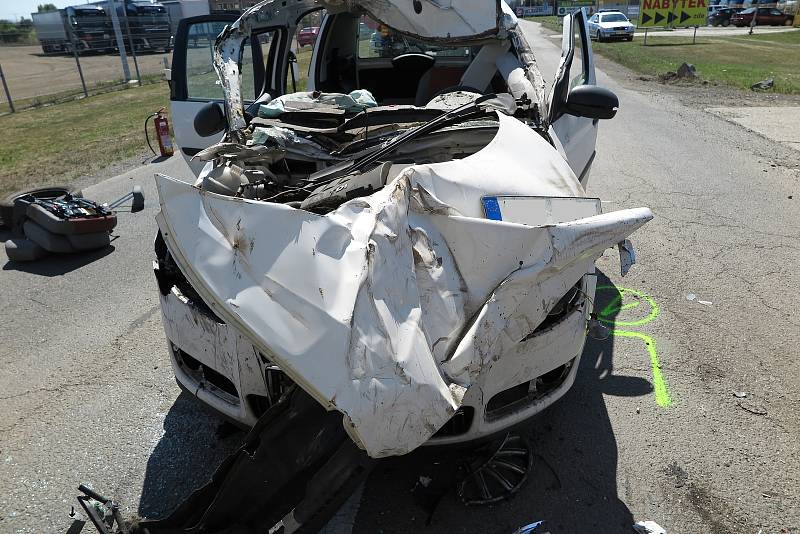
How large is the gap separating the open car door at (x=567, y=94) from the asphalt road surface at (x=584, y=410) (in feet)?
3.58

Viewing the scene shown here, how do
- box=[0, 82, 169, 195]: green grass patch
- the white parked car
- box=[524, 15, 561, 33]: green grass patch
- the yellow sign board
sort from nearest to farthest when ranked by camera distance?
box=[0, 82, 169, 195]: green grass patch
the yellow sign board
the white parked car
box=[524, 15, 561, 33]: green grass patch

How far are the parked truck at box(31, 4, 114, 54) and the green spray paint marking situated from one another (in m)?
29.7

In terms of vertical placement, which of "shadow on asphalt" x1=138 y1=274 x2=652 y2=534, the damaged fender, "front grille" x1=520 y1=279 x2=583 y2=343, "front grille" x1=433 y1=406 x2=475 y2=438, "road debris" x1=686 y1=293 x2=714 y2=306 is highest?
the damaged fender

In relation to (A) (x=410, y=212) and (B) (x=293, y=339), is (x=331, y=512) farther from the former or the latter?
(A) (x=410, y=212)

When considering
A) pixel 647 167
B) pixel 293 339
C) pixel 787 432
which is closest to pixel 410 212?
pixel 293 339

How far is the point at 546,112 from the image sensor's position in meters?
3.99

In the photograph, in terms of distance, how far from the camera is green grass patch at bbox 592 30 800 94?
18031mm

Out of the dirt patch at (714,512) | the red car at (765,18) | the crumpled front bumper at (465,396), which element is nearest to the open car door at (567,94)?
the crumpled front bumper at (465,396)

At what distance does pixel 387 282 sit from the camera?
224cm

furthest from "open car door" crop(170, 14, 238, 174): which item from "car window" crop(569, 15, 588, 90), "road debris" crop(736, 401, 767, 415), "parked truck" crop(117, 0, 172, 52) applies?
"parked truck" crop(117, 0, 172, 52)

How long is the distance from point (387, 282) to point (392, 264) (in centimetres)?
9

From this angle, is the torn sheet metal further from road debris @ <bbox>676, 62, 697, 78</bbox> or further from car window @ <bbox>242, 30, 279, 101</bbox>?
road debris @ <bbox>676, 62, 697, 78</bbox>

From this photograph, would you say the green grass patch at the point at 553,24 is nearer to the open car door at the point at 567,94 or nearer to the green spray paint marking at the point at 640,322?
the open car door at the point at 567,94

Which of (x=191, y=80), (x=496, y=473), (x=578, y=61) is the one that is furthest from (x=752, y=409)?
(x=191, y=80)
